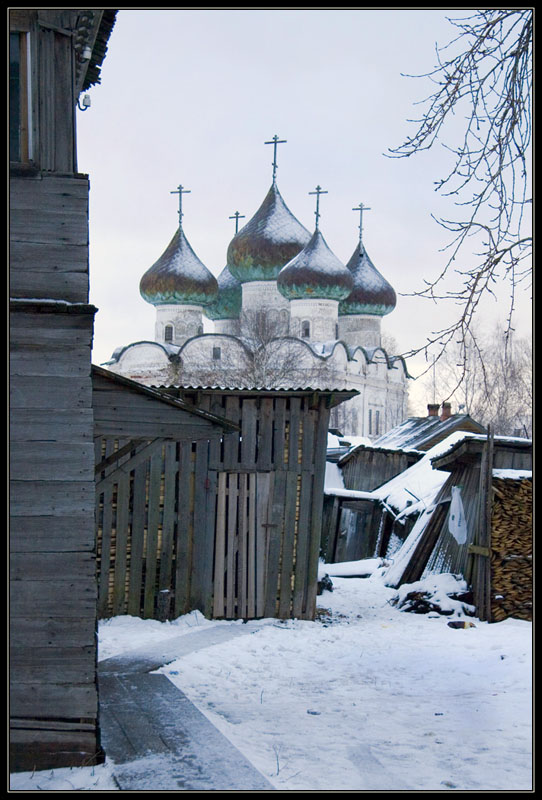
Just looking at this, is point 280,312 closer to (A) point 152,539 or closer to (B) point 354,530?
(B) point 354,530

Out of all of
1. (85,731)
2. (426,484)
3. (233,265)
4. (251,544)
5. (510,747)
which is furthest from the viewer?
(233,265)

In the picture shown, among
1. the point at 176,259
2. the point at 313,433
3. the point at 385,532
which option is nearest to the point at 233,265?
the point at 176,259

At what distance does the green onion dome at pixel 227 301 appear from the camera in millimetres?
58438

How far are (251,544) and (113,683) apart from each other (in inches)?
173

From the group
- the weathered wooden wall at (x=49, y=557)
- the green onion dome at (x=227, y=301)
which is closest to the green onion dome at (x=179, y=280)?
the green onion dome at (x=227, y=301)

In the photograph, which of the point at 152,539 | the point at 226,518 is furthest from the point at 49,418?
the point at 226,518

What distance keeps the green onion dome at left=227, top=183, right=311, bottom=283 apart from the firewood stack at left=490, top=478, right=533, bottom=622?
137ft

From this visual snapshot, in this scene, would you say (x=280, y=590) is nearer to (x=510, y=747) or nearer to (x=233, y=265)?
(x=510, y=747)

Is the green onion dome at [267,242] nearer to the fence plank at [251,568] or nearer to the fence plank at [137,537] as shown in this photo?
the fence plank at [251,568]

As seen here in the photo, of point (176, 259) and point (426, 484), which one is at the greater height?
point (176, 259)

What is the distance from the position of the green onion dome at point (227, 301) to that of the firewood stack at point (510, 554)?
4629 centimetres

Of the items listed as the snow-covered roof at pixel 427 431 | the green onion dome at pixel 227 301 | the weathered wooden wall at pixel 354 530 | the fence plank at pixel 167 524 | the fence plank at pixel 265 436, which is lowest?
the weathered wooden wall at pixel 354 530

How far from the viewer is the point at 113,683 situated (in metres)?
8.66

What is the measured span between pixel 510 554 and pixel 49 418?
8.18m
